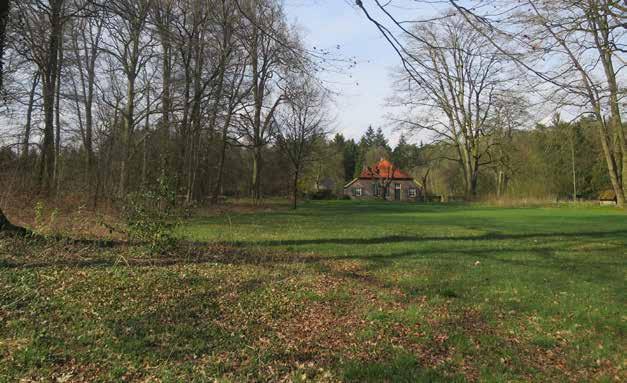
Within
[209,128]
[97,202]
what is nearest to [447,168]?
[209,128]

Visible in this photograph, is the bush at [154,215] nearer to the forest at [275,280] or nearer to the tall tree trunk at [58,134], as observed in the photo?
the forest at [275,280]

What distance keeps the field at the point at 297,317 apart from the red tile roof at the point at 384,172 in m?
65.5

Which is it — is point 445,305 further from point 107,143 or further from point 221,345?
point 107,143

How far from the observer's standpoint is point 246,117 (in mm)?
33750

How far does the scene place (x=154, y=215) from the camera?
9.12 m

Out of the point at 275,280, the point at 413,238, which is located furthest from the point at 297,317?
the point at 413,238

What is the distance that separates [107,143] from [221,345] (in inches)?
812

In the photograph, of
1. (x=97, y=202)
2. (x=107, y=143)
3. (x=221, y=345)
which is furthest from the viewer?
(x=107, y=143)

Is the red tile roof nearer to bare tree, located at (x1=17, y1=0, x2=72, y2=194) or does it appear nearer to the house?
the house

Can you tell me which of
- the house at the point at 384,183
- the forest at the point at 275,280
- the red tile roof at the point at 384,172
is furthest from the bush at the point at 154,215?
the house at the point at 384,183

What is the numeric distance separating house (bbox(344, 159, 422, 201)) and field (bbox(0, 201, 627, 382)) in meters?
66.9

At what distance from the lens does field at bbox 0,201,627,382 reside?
427 centimetres

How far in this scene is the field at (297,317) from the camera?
4.27 m

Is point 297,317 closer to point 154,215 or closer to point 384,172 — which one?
point 154,215
